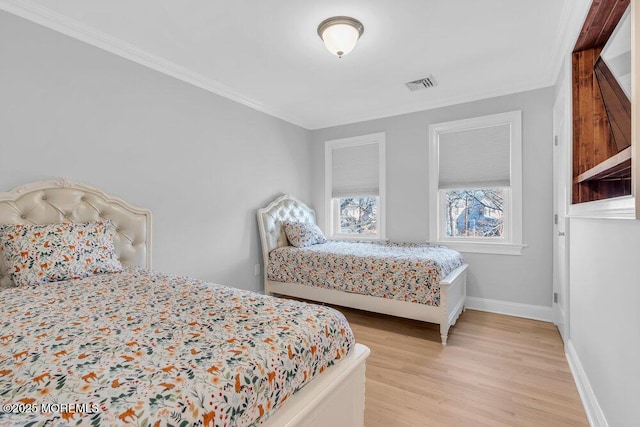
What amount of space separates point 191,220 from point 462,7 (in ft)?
9.33

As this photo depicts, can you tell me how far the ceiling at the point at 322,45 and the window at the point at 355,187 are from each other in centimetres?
89

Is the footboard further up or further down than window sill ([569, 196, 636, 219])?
further down

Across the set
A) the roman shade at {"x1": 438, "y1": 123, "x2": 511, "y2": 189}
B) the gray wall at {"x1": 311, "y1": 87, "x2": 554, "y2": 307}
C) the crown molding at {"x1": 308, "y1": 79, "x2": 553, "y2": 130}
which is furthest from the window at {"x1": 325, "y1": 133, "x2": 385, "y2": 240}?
the roman shade at {"x1": 438, "y1": 123, "x2": 511, "y2": 189}

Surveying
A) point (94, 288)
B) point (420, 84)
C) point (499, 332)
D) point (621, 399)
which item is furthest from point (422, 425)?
point (420, 84)

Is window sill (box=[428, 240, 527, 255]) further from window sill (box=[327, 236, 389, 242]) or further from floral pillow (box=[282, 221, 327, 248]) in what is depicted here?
floral pillow (box=[282, 221, 327, 248])

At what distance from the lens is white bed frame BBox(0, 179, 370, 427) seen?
108cm

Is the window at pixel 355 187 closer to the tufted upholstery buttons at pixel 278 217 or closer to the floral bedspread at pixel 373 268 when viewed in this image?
the tufted upholstery buttons at pixel 278 217

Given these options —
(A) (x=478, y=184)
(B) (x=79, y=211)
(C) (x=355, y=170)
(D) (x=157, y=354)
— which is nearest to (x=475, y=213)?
(A) (x=478, y=184)

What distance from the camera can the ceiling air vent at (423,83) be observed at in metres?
3.15

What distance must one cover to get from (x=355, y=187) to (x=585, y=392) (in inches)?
126

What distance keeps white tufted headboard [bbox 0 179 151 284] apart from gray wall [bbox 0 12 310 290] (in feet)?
0.32

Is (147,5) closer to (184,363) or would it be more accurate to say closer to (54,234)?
(54,234)

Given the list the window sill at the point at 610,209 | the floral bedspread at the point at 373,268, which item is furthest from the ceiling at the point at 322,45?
the floral bedspread at the point at 373,268

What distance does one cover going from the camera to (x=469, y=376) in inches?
84.7
